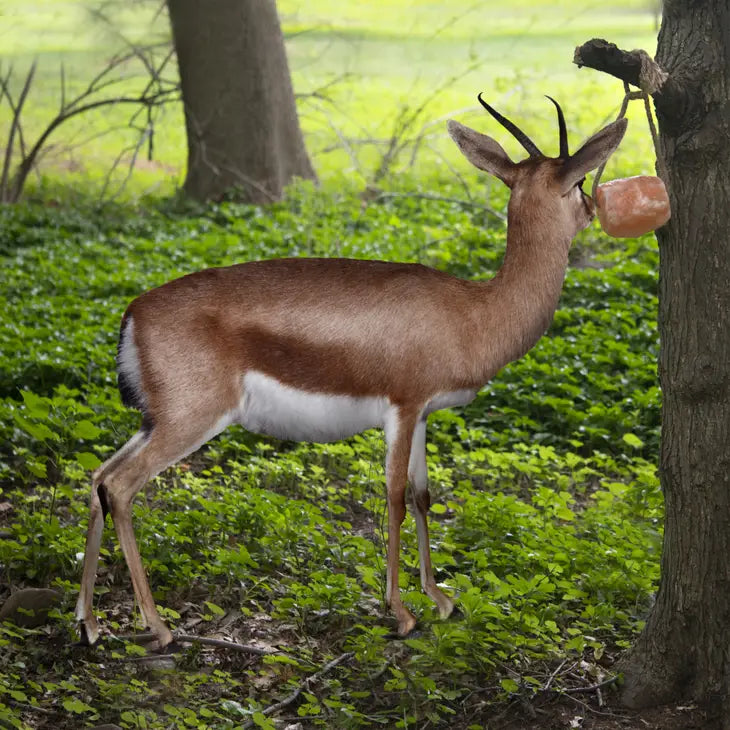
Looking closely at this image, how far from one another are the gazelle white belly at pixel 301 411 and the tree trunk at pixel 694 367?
1038 millimetres

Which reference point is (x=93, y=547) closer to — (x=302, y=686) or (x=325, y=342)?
(x=302, y=686)

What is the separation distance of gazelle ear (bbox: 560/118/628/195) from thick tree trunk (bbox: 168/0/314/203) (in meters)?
8.46

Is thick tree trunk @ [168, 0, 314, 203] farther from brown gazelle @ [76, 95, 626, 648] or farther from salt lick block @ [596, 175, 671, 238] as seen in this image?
salt lick block @ [596, 175, 671, 238]

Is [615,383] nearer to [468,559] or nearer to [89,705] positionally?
[468,559]

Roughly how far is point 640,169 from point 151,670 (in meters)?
10.1

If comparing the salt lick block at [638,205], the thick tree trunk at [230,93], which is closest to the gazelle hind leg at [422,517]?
the salt lick block at [638,205]

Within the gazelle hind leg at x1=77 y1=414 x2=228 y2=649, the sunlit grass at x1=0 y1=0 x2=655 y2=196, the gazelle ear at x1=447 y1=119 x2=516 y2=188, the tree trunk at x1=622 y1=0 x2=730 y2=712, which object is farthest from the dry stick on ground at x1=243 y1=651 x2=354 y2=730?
the sunlit grass at x1=0 y1=0 x2=655 y2=196

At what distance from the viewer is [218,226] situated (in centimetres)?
1123

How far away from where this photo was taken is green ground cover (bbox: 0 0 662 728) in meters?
4.03

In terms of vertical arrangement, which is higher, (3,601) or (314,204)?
(314,204)

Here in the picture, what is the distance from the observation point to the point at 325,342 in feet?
13.4

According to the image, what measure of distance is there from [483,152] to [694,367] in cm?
105

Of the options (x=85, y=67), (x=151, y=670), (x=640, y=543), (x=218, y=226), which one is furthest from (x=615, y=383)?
(x=85, y=67)

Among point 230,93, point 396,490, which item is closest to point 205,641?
point 396,490
